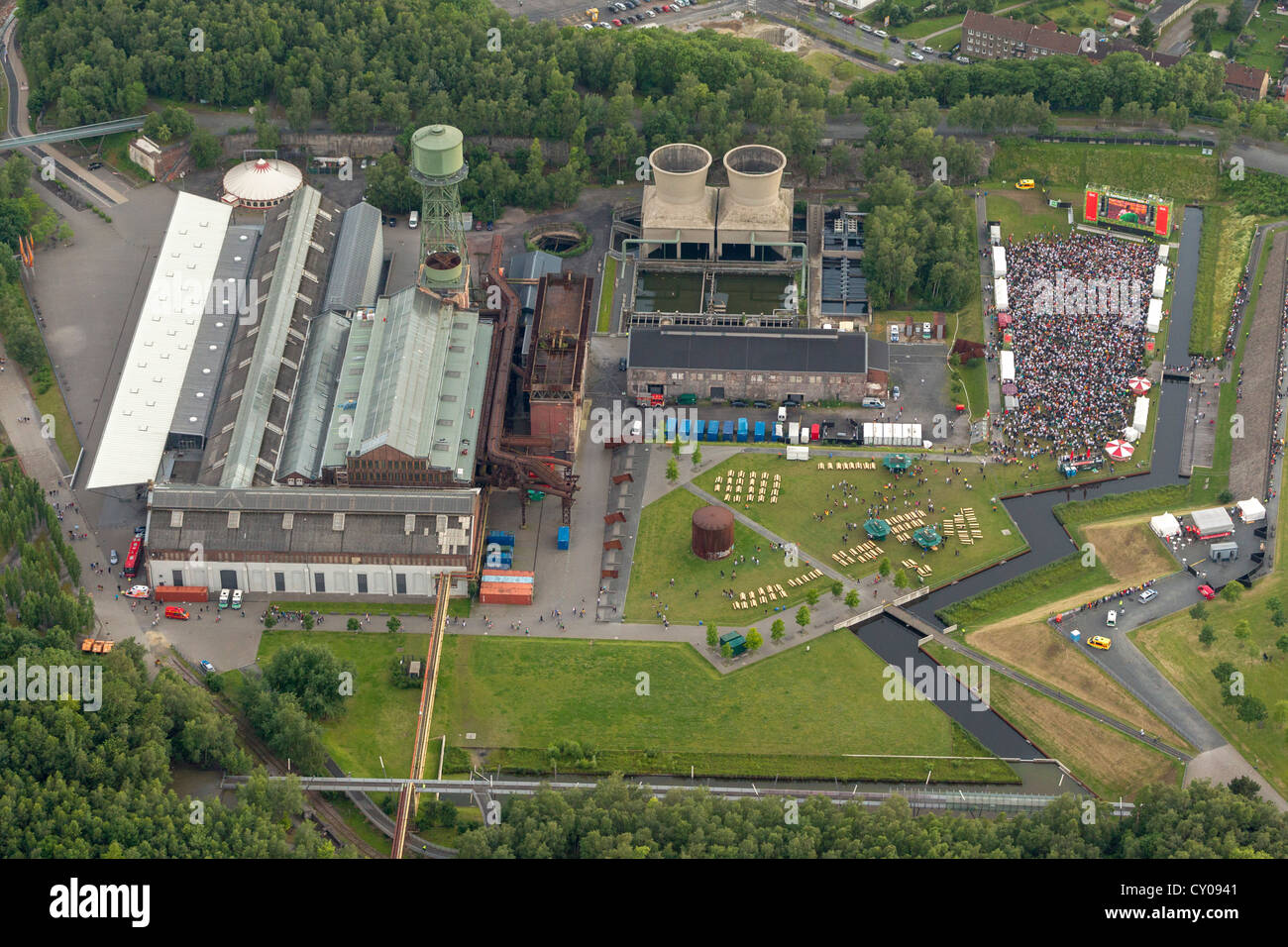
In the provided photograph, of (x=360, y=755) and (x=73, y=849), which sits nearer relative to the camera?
(x=73, y=849)

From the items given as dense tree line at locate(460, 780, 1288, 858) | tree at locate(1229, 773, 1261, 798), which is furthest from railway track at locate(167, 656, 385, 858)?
tree at locate(1229, 773, 1261, 798)

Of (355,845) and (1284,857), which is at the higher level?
(1284,857)

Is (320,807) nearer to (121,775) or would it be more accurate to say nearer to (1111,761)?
(121,775)

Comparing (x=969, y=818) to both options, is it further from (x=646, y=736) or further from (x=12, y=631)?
(x=12, y=631)

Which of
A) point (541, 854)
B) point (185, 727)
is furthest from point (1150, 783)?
point (185, 727)

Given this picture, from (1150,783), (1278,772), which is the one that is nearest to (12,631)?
(1150,783)
